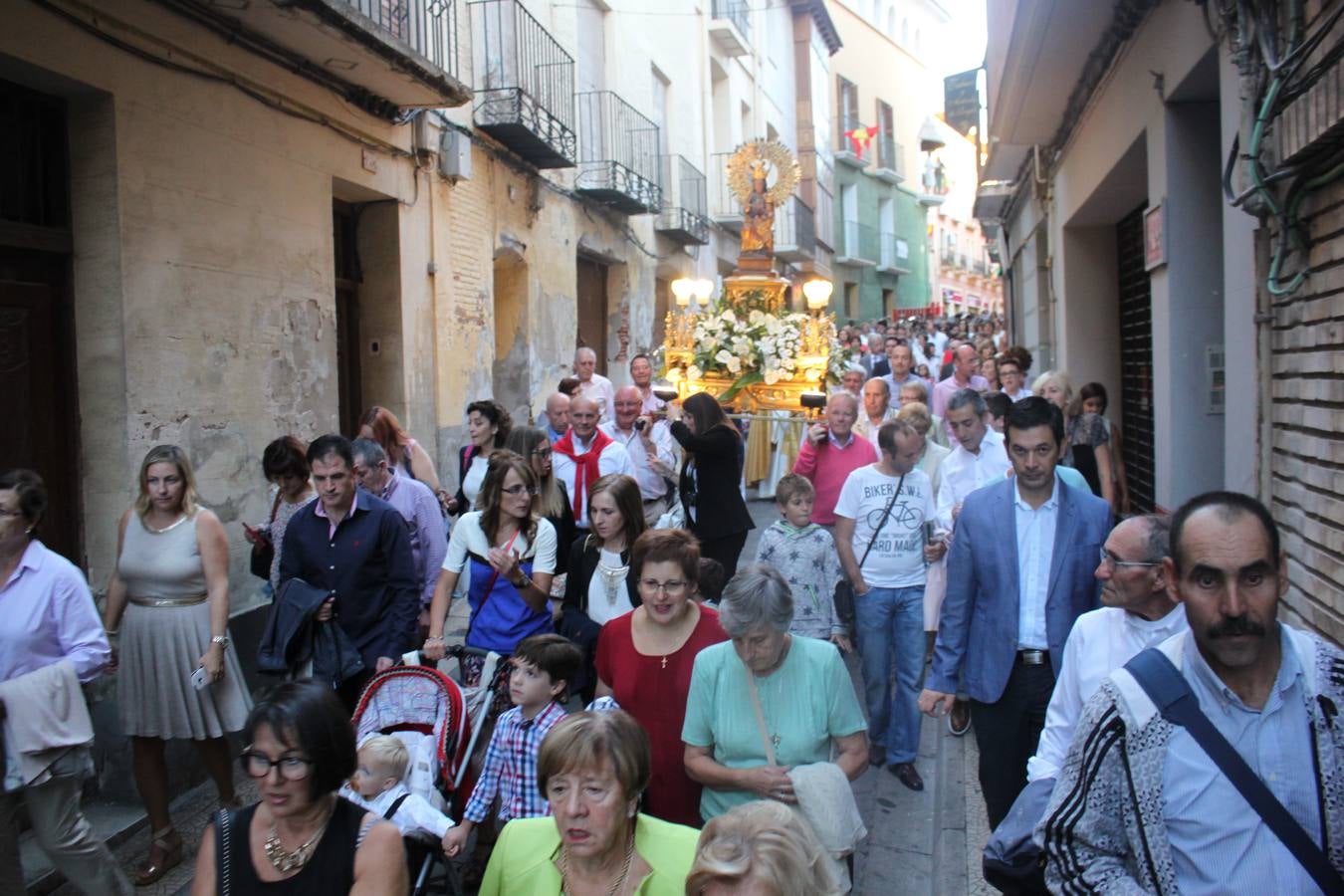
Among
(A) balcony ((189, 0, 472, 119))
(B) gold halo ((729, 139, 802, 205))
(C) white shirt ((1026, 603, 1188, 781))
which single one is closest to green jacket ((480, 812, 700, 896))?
(C) white shirt ((1026, 603, 1188, 781))

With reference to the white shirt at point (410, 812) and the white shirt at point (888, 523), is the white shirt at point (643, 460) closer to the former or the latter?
the white shirt at point (888, 523)

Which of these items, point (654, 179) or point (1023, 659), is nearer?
point (1023, 659)

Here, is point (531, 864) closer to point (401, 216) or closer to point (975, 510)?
point (975, 510)

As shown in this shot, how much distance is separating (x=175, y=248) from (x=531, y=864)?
16.4 ft

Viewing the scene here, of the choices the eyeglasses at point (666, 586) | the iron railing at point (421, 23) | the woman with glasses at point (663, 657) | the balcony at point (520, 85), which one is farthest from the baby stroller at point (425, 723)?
the balcony at point (520, 85)

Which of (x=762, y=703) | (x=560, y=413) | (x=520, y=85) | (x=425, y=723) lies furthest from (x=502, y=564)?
(x=520, y=85)

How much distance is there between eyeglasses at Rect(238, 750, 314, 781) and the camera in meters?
2.56

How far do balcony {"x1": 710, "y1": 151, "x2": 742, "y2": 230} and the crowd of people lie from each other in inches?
589

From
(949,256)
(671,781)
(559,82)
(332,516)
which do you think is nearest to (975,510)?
(671,781)

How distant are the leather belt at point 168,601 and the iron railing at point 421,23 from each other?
402 cm

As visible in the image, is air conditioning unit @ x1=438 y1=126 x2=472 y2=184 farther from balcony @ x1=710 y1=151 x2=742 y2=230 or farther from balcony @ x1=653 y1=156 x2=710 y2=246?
balcony @ x1=710 y1=151 x2=742 y2=230

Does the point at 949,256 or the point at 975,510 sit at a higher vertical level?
the point at 949,256

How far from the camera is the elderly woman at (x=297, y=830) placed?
8.30ft

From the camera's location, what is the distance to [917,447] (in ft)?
17.5
